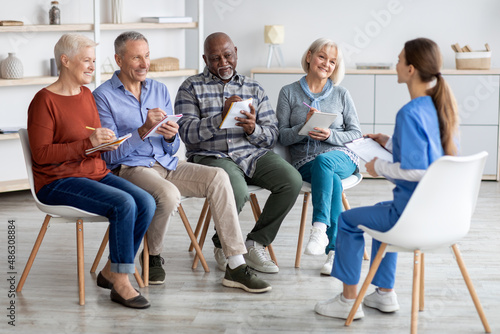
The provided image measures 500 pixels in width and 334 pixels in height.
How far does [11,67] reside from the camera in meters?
4.89

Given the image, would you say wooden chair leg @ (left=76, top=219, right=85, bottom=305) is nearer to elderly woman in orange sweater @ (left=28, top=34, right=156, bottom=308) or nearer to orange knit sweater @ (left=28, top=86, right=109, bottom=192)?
elderly woman in orange sweater @ (left=28, top=34, right=156, bottom=308)

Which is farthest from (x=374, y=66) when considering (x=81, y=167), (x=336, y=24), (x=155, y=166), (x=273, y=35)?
(x=81, y=167)

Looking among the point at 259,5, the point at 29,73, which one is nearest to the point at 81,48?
the point at 29,73

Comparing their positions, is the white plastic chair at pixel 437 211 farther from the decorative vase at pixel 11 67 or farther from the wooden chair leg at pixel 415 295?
the decorative vase at pixel 11 67

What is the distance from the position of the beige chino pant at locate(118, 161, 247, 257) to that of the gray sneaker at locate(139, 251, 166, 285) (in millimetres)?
40

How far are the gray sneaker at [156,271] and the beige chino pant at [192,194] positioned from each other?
0.13ft

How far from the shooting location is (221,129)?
345 cm

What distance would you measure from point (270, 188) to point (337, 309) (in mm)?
789

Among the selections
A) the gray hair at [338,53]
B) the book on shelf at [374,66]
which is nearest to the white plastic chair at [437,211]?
the gray hair at [338,53]

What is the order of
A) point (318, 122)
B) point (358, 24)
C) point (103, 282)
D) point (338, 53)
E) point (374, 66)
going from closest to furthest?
1. point (103, 282)
2. point (318, 122)
3. point (338, 53)
4. point (374, 66)
5. point (358, 24)

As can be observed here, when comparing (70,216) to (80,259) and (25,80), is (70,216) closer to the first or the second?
(80,259)

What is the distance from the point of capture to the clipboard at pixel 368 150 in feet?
8.83

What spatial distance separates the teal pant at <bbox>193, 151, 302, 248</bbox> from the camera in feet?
10.8

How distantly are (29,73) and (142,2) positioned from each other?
1.22m
